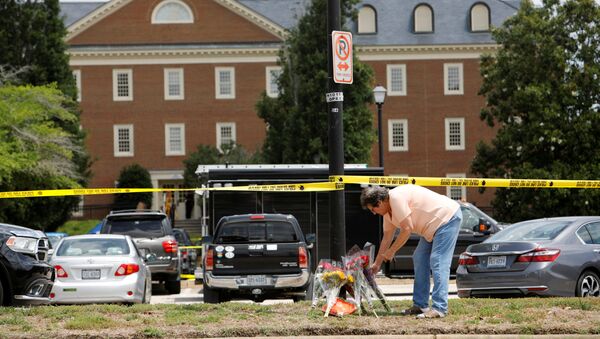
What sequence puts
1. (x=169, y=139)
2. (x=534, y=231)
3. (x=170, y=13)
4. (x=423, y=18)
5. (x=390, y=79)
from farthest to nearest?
(x=423, y=18) → (x=390, y=79) → (x=169, y=139) → (x=170, y=13) → (x=534, y=231)

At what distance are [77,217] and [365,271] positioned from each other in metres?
55.9

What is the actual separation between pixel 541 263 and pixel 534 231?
3.86 ft

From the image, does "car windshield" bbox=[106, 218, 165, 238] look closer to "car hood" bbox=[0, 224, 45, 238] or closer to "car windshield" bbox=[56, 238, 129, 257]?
"car windshield" bbox=[56, 238, 129, 257]

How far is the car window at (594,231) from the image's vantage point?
15040 millimetres

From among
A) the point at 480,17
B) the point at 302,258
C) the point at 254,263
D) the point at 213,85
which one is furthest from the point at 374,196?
the point at 480,17

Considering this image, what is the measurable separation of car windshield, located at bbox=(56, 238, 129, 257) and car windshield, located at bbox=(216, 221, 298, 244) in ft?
6.85

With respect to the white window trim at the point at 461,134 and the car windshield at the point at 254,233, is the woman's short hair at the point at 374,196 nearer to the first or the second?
the car windshield at the point at 254,233

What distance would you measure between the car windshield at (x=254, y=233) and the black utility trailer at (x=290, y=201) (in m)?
6.50

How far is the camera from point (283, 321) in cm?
1091

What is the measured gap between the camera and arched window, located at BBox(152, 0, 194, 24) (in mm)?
66375

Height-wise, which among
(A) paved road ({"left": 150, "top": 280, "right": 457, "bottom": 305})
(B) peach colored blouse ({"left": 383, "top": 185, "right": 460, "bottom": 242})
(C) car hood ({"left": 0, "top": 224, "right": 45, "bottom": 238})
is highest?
(B) peach colored blouse ({"left": 383, "top": 185, "right": 460, "bottom": 242})

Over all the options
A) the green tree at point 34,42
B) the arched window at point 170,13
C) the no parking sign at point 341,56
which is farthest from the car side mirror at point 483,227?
the arched window at point 170,13

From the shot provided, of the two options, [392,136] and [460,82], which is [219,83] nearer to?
[392,136]

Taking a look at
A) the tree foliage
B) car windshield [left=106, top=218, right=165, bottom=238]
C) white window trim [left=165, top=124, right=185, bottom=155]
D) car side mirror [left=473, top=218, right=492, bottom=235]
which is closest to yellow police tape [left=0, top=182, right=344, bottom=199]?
car windshield [left=106, top=218, right=165, bottom=238]
